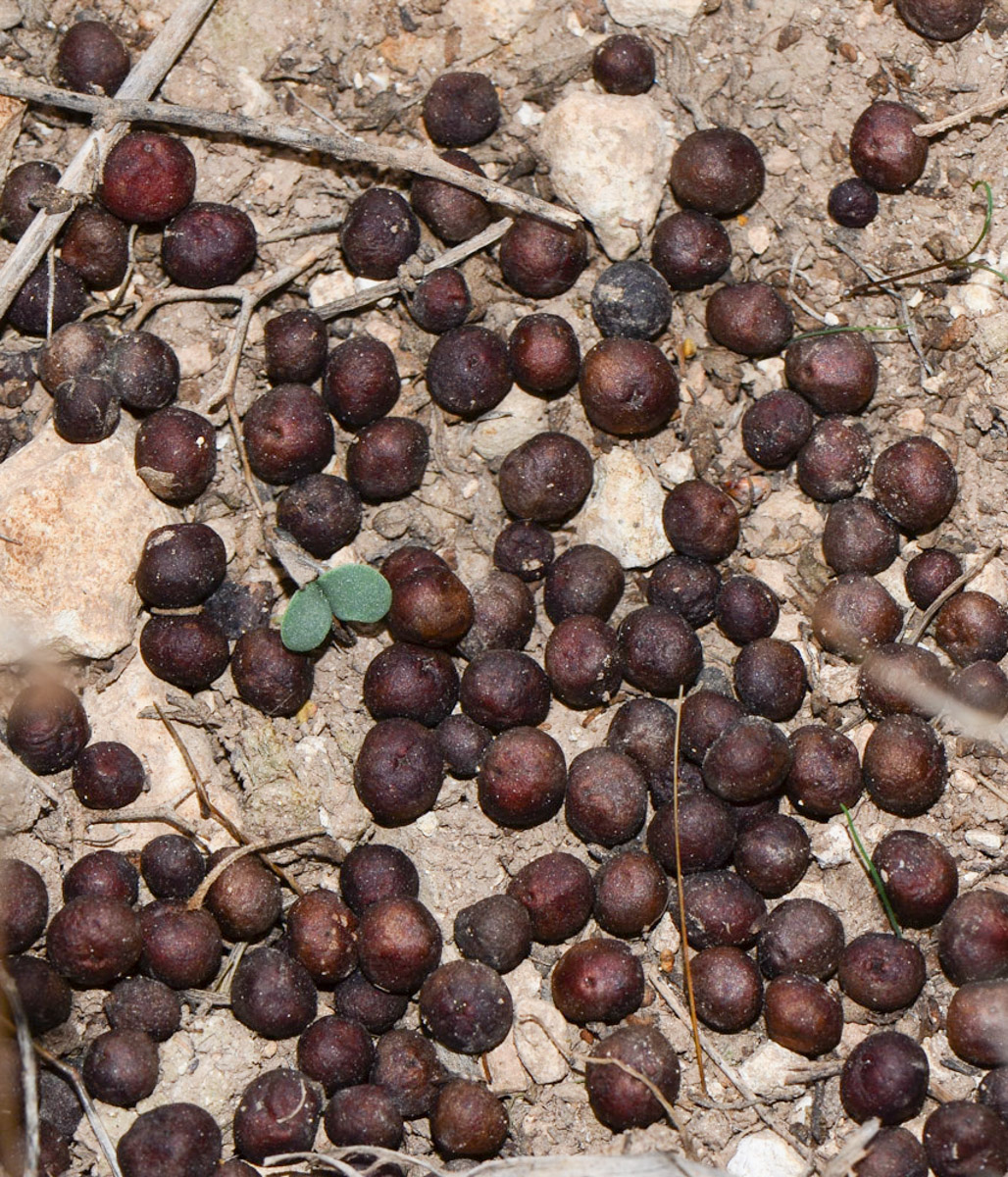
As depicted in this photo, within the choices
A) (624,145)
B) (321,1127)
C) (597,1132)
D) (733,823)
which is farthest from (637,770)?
(624,145)

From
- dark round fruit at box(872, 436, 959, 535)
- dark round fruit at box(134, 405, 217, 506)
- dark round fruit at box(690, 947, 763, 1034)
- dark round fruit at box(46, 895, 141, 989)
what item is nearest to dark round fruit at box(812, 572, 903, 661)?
dark round fruit at box(872, 436, 959, 535)

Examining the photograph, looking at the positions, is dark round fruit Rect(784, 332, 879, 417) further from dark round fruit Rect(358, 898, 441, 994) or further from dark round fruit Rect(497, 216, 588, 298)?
dark round fruit Rect(358, 898, 441, 994)

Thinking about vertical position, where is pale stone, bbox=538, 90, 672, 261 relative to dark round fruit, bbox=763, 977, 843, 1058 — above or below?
above

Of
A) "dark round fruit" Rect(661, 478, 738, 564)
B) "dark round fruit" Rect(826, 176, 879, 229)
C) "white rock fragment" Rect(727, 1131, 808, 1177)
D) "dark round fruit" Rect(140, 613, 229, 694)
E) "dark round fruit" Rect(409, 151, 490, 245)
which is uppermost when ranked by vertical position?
"dark round fruit" Rect(826, 176, 879, 229)

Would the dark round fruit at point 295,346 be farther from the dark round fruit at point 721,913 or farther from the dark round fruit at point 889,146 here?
the dark round fruit at point 721,913

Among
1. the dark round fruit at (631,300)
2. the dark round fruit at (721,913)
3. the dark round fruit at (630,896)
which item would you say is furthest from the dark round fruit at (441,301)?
the dark round fruit at (721,913)
